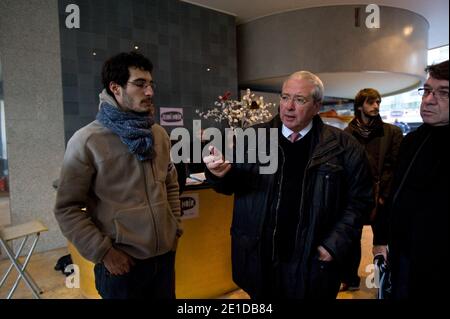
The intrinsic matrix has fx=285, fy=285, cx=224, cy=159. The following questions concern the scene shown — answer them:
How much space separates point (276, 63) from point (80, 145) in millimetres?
3704

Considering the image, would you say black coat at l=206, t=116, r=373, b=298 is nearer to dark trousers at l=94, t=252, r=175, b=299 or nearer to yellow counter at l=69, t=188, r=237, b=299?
dark trousers at l=94, t=252, r=175, b=299

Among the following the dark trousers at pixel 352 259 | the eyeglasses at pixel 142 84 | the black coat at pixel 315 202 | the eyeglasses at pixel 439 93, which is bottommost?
the dark trousers at pixel 352 259

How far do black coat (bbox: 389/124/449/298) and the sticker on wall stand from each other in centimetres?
124

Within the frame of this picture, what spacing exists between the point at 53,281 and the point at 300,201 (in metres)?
2.22

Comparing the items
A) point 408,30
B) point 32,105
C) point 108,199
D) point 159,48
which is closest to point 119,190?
point 108,199

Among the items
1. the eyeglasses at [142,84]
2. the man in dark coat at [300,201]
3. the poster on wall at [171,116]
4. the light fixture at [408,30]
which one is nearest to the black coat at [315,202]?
the man in dark coat at [300,201]

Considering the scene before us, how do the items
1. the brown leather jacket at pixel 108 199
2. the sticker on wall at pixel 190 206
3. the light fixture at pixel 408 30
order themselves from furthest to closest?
the light fixture at pixel 408 30 < the sticker on wall at pixel 190 206 < the brown leather jacket at pixel 108 199

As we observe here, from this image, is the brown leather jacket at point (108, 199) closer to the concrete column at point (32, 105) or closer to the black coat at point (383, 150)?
the black coat at point (383, 150)

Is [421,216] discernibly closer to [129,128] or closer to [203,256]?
[129,128]

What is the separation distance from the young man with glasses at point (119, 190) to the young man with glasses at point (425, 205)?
0.79 m

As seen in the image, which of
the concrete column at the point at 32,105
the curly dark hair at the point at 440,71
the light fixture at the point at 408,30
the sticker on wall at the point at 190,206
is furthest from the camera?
the light fixture at the point at 408,30

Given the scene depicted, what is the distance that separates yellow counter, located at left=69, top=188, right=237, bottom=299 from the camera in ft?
6.15

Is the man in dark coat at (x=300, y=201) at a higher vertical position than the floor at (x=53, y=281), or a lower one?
higher

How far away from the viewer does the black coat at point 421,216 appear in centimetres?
55
